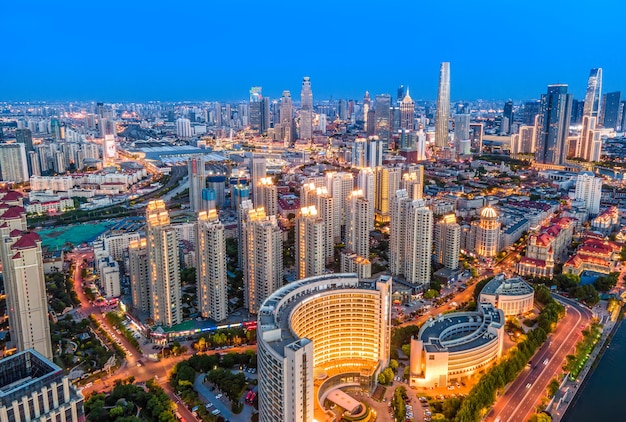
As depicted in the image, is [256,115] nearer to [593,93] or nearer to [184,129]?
[184,129]

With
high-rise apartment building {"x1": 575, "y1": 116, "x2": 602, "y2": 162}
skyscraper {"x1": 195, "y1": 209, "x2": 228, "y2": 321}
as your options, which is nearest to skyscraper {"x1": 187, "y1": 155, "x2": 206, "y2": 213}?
skyscraper {"x1": 195, "y1": 209, "x2": 228, "y2": 321}

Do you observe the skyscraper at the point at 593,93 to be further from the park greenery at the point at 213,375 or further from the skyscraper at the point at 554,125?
the park greenery at the point at 213,375

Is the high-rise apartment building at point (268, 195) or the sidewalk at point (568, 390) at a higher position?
the high-rise apartment building at point (268, 195)

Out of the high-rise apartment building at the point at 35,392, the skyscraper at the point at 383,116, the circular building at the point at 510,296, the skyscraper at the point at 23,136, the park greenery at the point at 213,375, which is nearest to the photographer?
the high-rise apartment building at the point at 35,392

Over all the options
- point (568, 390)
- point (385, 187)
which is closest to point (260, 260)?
point (568, 390)

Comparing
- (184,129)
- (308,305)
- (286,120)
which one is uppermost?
(286,120)

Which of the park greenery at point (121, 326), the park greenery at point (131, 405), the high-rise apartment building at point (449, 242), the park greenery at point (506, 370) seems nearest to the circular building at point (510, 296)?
the park greenery at point (506, 370)

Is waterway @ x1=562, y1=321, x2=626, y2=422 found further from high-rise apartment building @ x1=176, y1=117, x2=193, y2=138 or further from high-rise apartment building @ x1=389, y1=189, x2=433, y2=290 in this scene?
high-rise apartment building @ x1=176, y1=117, x2=193, y2=138
